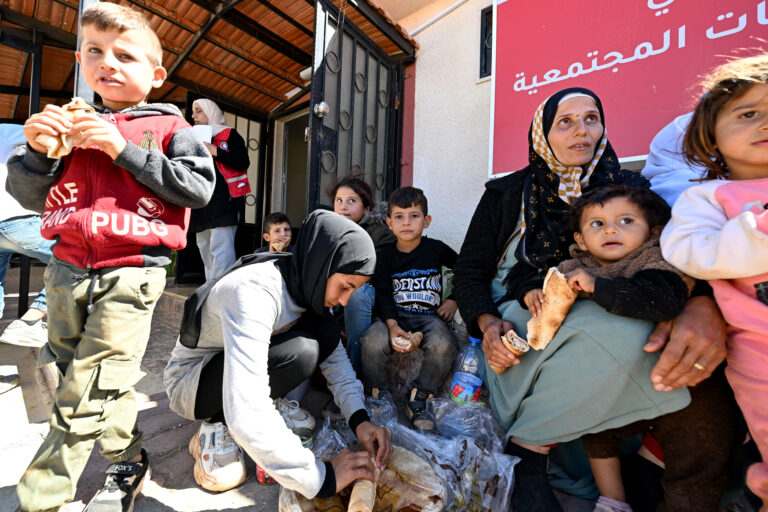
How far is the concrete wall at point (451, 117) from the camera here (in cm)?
323

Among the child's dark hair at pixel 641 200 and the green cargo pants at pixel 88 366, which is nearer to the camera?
the green cargo pants at pixel 88 366

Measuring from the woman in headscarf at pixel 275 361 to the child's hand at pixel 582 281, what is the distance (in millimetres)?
674

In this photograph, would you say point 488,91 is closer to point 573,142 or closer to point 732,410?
point 573,142

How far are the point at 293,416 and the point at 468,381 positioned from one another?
820 mm

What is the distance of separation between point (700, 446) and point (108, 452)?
187 centimetres

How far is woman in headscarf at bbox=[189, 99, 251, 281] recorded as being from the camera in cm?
337

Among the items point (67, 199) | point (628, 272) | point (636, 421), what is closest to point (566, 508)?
point (636, 421)

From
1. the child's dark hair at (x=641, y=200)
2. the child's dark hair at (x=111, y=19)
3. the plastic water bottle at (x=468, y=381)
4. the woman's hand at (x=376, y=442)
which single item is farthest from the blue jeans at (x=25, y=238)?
the child's dark hair at (x=641, y=200)

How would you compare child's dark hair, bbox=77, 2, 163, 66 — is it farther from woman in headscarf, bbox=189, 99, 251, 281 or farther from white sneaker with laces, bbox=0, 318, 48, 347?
woman in headscarf, bbox=189, 99, 251, 281

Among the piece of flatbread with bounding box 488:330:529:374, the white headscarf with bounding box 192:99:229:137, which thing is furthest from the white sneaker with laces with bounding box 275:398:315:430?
the white headscarf with bounding box 192:99:229:137

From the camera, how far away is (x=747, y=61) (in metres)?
1.09

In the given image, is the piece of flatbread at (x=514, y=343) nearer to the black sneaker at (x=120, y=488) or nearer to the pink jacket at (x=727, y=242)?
the pink jacket at (x=727, y=242)

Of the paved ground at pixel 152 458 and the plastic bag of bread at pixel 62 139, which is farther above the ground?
the plastic bag of bread at pixel 62 139

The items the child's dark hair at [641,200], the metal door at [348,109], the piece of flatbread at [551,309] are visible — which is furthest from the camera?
the metal door at [348,109]
